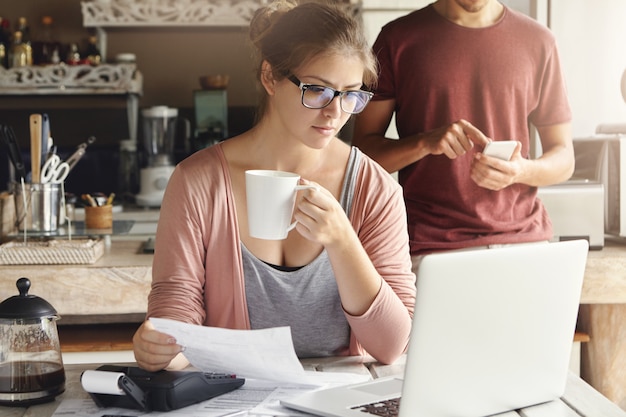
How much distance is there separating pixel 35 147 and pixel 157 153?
44.0 inches

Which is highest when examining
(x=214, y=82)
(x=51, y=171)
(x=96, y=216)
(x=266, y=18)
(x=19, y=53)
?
(x=19, y=53)

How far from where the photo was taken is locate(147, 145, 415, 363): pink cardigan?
1404 mm

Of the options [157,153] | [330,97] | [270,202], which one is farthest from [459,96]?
[157,153]

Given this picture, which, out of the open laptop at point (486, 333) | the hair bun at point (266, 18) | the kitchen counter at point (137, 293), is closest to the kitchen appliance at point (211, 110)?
the kitchen counter at point (137, 293)

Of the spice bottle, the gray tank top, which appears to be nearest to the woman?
the gray tank top

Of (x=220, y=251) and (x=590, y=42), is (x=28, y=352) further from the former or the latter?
(x=590, y=42)

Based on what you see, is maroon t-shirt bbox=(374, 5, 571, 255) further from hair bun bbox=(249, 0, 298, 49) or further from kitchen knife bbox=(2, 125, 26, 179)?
kitchen knife bbox=(2, 125, 26, 179)

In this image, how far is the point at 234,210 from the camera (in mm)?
1489

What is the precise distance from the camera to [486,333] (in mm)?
1031

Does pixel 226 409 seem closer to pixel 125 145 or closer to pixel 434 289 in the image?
pixel 434 289

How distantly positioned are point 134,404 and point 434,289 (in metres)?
0.43

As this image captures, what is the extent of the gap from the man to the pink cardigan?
64 centimetres

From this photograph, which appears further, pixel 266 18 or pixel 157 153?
pixel 157 153

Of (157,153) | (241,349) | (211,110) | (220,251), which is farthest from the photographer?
(211,110)
